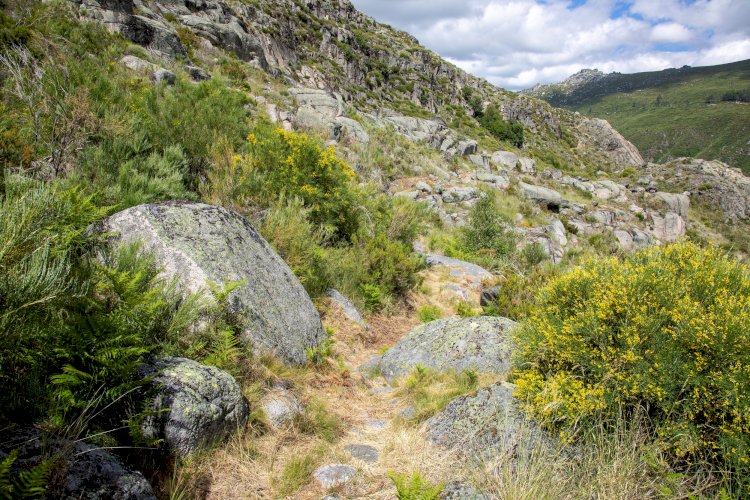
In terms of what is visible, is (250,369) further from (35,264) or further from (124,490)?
Result: (35,264)

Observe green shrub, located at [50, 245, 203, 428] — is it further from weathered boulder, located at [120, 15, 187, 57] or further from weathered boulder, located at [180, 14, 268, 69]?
weathered boulder, located at [180, 14, 268, 69]

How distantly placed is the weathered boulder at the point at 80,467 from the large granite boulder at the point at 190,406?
44 centimetres

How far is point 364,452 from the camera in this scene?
3.22m

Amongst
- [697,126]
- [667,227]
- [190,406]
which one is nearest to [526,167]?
[667,227]

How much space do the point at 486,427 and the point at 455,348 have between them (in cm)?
168

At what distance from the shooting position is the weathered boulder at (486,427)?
113 inches

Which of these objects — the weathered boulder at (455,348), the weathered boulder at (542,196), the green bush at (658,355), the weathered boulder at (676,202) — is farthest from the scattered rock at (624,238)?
the green bush at (658,355)

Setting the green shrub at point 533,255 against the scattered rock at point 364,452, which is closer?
the scattered rock at point 364,452

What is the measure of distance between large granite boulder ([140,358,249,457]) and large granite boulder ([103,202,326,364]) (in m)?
0.84

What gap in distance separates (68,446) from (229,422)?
1.18m

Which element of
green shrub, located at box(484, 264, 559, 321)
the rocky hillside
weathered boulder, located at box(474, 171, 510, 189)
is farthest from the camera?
weathered boulder, located at box(474, 171, 510, 189)

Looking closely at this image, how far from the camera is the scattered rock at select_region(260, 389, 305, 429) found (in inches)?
128

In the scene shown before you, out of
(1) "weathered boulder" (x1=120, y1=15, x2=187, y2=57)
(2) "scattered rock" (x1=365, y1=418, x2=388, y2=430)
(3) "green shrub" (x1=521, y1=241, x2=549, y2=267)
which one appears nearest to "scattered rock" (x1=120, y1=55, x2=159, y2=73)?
(1) "weathered boulder" (x1=120, y1=15, x2=187, y2=57)

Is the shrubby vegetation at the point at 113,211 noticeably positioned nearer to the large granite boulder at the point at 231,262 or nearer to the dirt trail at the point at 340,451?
the large granite boulder at the point at 231,262
